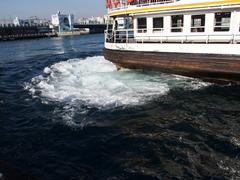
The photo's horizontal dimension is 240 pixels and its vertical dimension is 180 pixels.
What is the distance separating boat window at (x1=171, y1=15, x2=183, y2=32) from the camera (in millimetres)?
14984

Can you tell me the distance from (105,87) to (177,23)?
537 centimetres

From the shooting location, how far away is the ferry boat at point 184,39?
42.2 feet

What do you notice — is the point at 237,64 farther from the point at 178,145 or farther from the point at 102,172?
the point at 102,172

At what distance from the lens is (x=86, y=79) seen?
17516 mm

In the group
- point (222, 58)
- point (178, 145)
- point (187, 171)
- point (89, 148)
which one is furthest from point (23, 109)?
point (222, 58)

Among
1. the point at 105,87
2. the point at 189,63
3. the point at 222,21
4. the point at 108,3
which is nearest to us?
the point at 222,21

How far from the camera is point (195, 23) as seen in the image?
14516 millimetres

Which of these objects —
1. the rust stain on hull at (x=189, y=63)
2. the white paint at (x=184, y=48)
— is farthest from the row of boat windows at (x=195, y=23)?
the rust stain on hull at (x=189, y=63)

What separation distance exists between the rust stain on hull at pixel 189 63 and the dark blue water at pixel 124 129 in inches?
29.3

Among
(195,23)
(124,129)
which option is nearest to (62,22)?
(195,23)

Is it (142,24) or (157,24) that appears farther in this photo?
(142,24)

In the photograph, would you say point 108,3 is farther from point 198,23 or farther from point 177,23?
point 198,23

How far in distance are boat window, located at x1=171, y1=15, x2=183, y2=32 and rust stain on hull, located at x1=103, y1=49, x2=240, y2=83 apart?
1.70 meters

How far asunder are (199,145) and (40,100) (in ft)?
27.8
